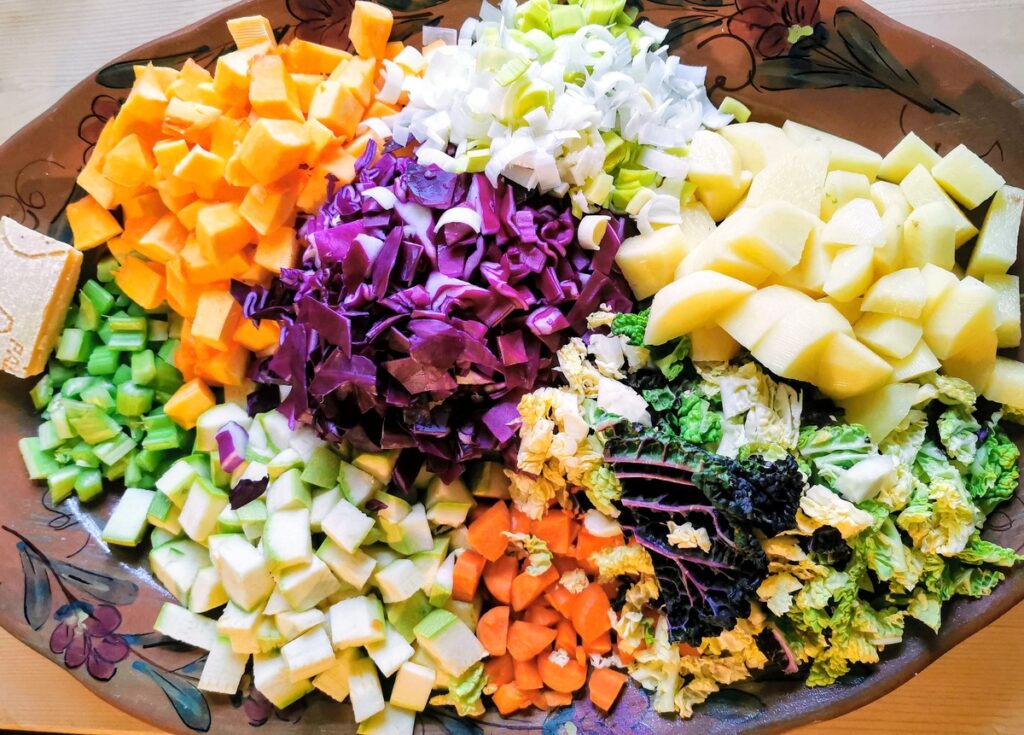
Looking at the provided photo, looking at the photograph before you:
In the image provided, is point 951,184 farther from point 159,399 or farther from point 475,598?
point 159,399

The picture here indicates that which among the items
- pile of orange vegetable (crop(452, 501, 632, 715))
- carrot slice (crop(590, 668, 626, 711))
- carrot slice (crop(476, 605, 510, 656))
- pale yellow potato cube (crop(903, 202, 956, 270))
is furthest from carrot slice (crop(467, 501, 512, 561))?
pale yellow potato cube (crop(903, 202, 956, 270))

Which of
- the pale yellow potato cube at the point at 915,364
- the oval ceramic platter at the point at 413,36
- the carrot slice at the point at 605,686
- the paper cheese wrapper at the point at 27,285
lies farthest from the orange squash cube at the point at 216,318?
the pale yellow potato cube at the point at 915,364

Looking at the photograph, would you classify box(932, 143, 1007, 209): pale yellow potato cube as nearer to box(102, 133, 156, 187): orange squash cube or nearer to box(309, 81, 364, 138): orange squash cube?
box(309, 81, 364, 138): orange squash cube

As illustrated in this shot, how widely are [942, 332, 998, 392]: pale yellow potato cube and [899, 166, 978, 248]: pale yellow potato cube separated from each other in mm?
269

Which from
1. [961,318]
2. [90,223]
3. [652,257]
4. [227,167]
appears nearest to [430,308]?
[652,257]

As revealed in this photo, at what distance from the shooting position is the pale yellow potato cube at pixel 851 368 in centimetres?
153

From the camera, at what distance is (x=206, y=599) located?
6.11ft

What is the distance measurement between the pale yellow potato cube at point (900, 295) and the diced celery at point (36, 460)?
213 centimetres

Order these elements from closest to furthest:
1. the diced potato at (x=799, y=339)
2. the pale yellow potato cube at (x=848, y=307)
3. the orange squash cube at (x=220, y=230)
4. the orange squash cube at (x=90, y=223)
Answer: the diced potato at (x=799, y=339) → the pale yellow potato cube at (x=848, y=307) → the orange squash cube at (x=220, y=230) → the orange squash cube at (x=90, y=223)

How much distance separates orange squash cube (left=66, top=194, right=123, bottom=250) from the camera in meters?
1.96

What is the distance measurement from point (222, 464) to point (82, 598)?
532 millimetres

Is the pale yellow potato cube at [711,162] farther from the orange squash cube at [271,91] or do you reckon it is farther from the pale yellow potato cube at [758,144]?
the orange squash cube at [271,91]

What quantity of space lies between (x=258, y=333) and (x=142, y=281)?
381mm

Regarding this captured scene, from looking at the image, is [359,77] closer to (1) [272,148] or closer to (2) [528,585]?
(1) [272,148]
